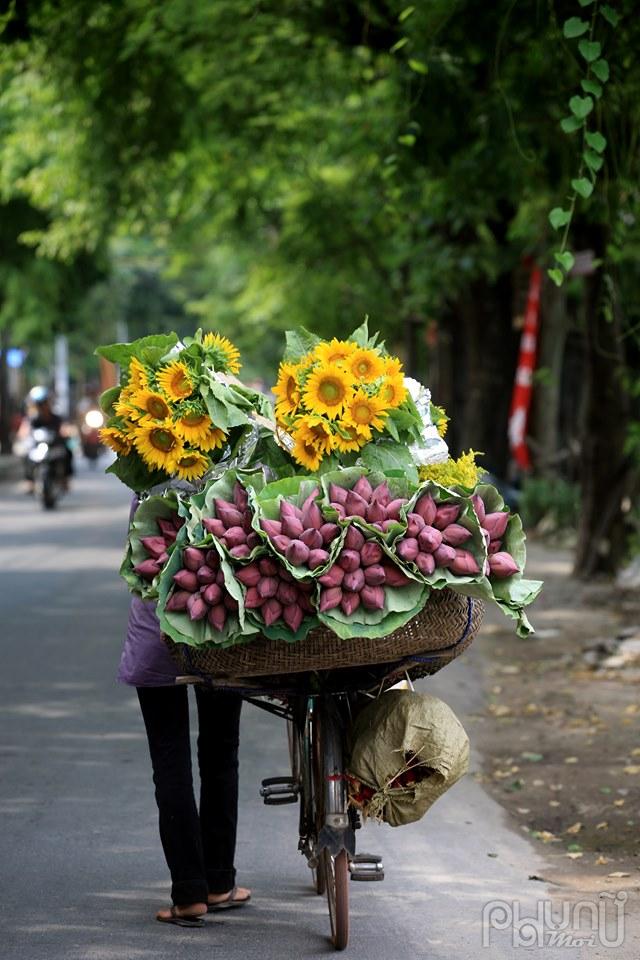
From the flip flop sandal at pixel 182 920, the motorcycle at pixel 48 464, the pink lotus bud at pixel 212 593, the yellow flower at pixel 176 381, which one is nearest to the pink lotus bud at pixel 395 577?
the pink lotus bud at pixel 212 593

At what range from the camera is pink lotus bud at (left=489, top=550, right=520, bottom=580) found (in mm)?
4750

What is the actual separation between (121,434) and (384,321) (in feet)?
89.3

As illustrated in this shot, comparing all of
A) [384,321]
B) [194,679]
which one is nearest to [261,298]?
[384,321]

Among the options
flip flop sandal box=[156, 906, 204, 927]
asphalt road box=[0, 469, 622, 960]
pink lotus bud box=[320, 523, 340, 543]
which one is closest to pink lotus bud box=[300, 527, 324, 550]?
pink lotus bud box=[320, 523, 340, 543]

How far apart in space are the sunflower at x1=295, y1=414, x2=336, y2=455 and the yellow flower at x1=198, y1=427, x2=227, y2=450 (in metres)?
0.27

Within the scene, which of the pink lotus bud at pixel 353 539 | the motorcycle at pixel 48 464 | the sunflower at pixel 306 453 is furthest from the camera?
the motorcycle at pixel 48 464

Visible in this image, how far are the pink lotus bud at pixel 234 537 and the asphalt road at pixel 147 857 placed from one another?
131 cm

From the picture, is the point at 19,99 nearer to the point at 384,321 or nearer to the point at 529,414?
the point at 529,414

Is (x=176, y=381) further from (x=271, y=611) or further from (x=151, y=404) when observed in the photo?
(x=271, y=611)

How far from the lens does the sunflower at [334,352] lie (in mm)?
4906

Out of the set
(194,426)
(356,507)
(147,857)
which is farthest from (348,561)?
(147,857)

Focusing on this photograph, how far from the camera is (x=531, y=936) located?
539 cm

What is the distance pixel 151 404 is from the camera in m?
5.00

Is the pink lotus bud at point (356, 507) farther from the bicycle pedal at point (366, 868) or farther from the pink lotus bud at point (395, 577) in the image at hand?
the bicycle pedal at point (366, 868)
